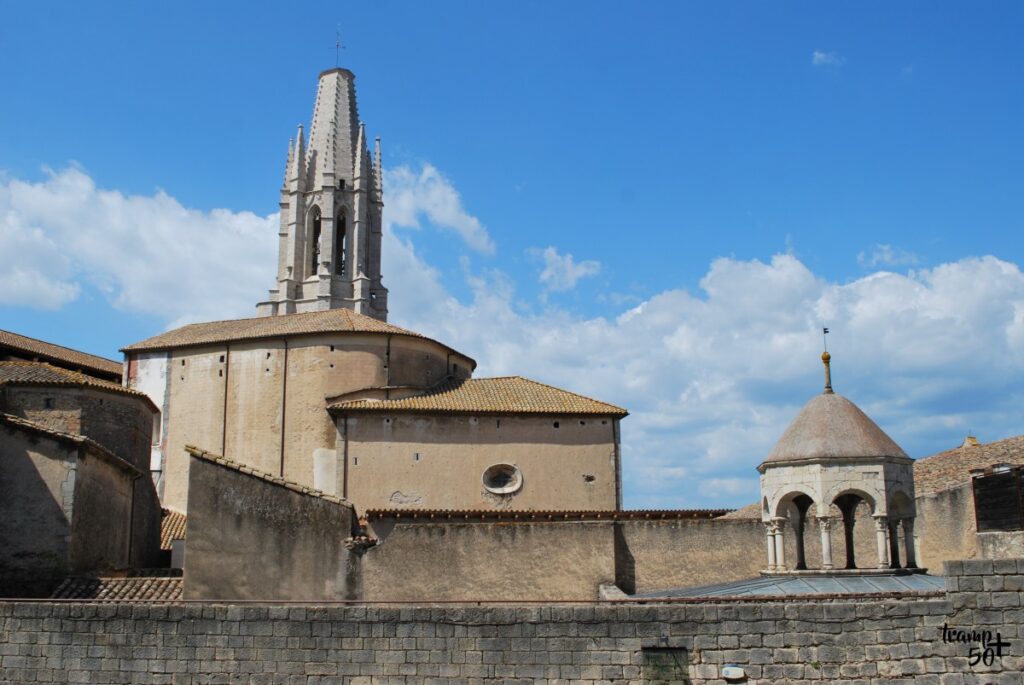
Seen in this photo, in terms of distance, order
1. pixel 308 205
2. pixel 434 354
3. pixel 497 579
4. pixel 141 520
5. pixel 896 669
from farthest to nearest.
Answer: pixel 308 205
pixel 434 354
pixel 141 520
pixel 497 579
pixel 896 669

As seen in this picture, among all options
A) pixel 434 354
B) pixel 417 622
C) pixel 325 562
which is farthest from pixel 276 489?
pixel 434 354

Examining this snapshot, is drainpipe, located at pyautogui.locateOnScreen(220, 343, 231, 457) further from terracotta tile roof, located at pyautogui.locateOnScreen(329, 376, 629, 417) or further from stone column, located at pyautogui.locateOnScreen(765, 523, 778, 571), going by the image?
stone column, located at pyautogui.locateOnScreen(765, 523, 778, 571)

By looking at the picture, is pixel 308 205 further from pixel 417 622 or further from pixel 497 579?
pixel 417 622

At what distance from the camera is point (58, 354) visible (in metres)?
39.2

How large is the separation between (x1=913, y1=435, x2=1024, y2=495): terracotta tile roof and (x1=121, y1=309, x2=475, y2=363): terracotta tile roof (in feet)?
59.0

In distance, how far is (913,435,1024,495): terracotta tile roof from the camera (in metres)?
25.9

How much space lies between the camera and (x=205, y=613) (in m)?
13.9

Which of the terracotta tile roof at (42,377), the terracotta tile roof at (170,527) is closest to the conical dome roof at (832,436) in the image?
the terracotta tile roof at (42,377)

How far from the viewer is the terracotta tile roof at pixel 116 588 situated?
1991 cm

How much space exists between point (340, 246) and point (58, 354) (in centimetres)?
2976

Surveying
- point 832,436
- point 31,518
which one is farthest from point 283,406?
point 832,436

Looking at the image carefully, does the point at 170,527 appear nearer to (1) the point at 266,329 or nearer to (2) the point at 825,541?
(1) the point at 266,329

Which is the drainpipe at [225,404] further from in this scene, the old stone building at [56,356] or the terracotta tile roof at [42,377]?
the terracotta tile roof at [42,377]

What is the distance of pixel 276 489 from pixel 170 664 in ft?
17.0
